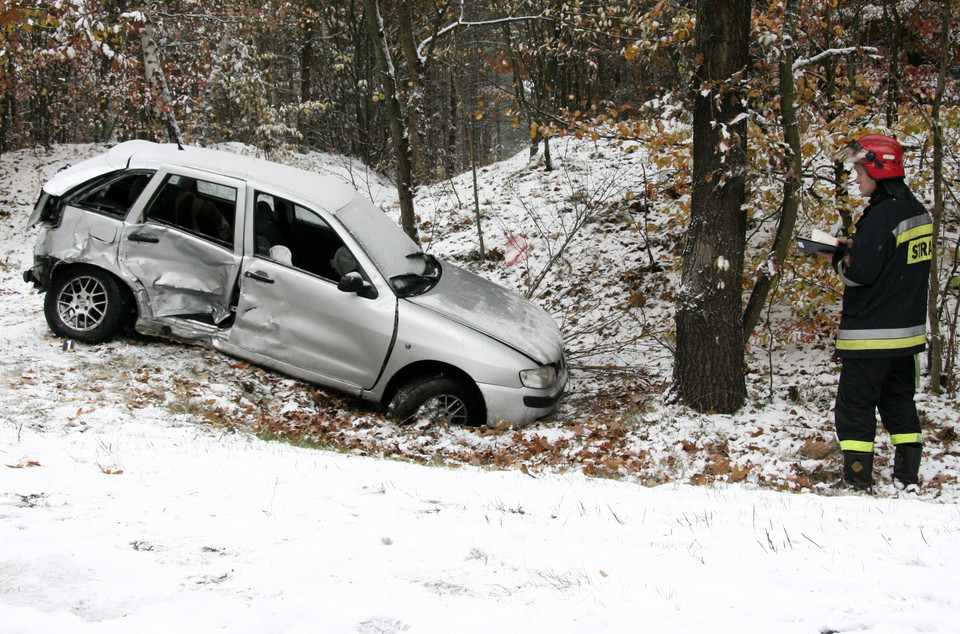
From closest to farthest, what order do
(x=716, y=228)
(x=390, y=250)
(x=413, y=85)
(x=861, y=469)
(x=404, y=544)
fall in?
(x=404, y=544) < (x=861, y=469) < (x=716, y=228) < (x=390, y=250) < (x=413, y=85)

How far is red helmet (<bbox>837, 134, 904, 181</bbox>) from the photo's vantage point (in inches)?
169

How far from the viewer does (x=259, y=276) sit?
231 inches

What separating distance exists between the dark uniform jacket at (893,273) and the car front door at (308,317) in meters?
3.53

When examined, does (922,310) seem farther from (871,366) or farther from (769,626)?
(769,626)

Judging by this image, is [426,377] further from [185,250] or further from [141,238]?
[141,238]

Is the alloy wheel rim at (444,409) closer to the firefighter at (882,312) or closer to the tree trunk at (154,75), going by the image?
the firefighter at (882,312)

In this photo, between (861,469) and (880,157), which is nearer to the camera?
(880,157)

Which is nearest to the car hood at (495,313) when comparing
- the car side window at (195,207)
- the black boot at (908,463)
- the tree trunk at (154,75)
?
the car side window at (195,207)

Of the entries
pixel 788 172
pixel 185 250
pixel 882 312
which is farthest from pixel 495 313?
pixel 882 312

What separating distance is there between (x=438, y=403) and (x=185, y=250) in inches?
107

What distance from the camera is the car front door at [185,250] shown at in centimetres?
602

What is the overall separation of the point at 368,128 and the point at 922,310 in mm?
19357

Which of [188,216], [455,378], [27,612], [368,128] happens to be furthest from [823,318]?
[368,128]

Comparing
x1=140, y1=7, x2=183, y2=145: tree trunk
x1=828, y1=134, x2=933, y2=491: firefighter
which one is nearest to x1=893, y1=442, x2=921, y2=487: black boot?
x1=828, y1=134, x2=933, y2=491: firefighter
